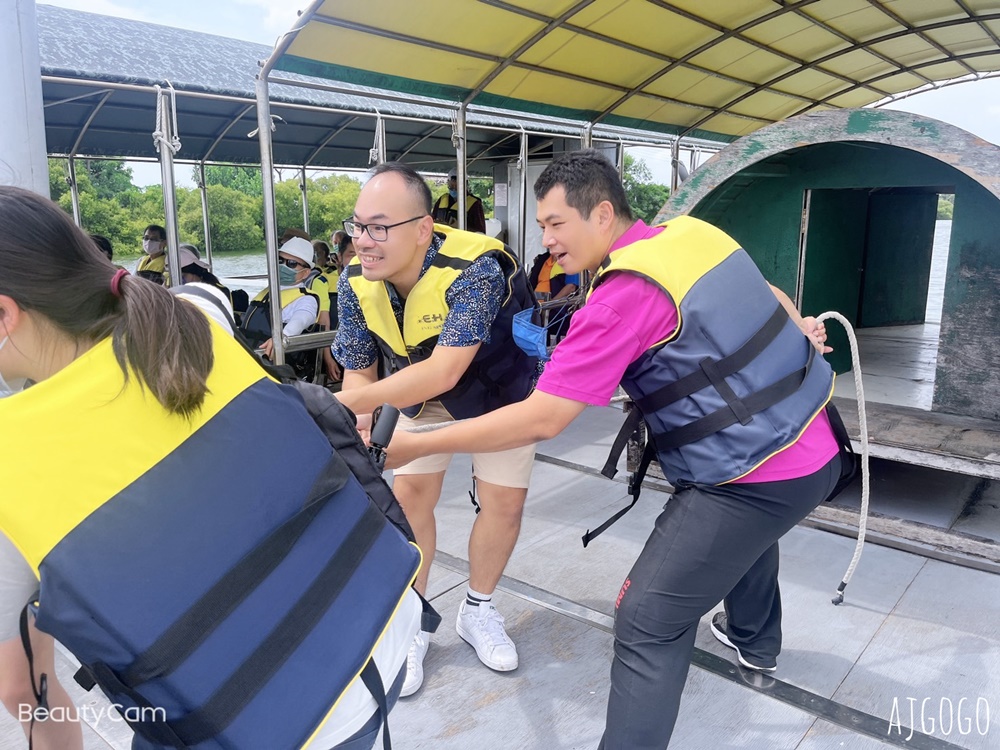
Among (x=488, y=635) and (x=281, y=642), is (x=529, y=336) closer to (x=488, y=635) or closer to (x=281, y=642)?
(x=488, y=635)

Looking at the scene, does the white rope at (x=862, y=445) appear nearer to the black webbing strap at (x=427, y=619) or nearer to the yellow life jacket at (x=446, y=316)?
the yellow life jacket at (x=446, y=316)

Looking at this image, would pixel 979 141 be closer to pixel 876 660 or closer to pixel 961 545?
pixel 961 545

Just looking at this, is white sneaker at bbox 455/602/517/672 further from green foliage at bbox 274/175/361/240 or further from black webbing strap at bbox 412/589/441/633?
green foliage at bbox 274/175/361/240

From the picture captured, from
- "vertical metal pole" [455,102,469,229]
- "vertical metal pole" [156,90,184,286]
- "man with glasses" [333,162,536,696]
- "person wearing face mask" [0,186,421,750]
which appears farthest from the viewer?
"vertical metal pole" [455,102,469,229]

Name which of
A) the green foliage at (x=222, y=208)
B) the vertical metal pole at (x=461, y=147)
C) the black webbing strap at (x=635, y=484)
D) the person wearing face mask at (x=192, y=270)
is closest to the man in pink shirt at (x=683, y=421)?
the black webbing strap at (x=635, y=484)

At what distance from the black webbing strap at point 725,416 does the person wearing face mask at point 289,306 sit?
4781 millimetres

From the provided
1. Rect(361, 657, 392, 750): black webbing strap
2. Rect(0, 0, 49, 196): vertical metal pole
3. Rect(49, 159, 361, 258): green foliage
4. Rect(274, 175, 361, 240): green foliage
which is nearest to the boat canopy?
Rect(0, 0, 49, 196): vertical metal pole

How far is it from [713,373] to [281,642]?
125cm

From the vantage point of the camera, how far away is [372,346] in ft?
9.24

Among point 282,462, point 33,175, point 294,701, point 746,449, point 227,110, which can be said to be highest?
point 227,110

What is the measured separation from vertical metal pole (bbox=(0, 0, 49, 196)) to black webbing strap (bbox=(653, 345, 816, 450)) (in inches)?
94.8

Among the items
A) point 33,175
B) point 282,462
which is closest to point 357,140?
point 33,175

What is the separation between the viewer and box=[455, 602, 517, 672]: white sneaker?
8.95ft

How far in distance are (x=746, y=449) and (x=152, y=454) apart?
1.45 metres
